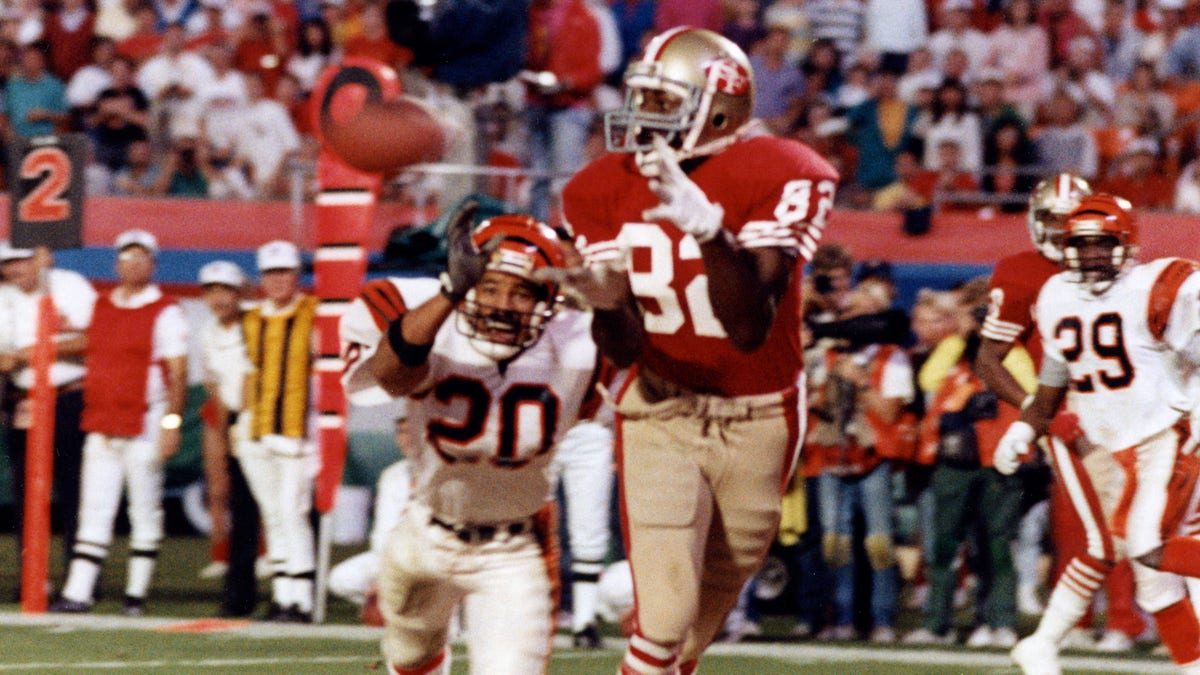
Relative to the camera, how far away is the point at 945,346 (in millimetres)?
8562

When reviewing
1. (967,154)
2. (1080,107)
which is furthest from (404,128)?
(1080,107)

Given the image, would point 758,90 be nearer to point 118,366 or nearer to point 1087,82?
point 1087,82

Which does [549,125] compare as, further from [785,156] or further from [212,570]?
[785,156]

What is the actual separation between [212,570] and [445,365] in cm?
618

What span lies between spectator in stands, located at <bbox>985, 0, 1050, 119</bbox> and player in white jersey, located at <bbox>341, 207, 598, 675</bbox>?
8750mm

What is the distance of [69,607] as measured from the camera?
8.73 metres


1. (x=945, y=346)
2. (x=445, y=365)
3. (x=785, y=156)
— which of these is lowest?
(x=945, y=346)

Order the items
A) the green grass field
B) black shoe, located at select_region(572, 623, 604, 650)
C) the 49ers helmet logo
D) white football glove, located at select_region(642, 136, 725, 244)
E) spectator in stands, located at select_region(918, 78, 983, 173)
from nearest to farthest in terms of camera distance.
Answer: white football glove, located at select_region(642, 136, 725, 244) < the 49ers helmet logo < the green grass field < black shoe, located at select_region(572, 623, 604, 650) < spectator in stands, located at select_region(918, 78, 983, 173)

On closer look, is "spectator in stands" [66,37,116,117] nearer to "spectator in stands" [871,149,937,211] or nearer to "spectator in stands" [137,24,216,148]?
"spectator in stands" [137,24,216,148]

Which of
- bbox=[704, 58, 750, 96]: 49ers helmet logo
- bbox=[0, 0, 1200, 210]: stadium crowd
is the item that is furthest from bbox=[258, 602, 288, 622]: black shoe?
bbox=[704, 58, 750, 96]: 49ers helmet logo

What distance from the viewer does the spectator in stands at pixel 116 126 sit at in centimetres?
1227

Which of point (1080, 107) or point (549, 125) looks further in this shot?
point (1080, 107)

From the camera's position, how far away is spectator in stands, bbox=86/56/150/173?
12273 millimetres

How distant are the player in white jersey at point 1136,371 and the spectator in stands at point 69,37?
8039 millimetres
